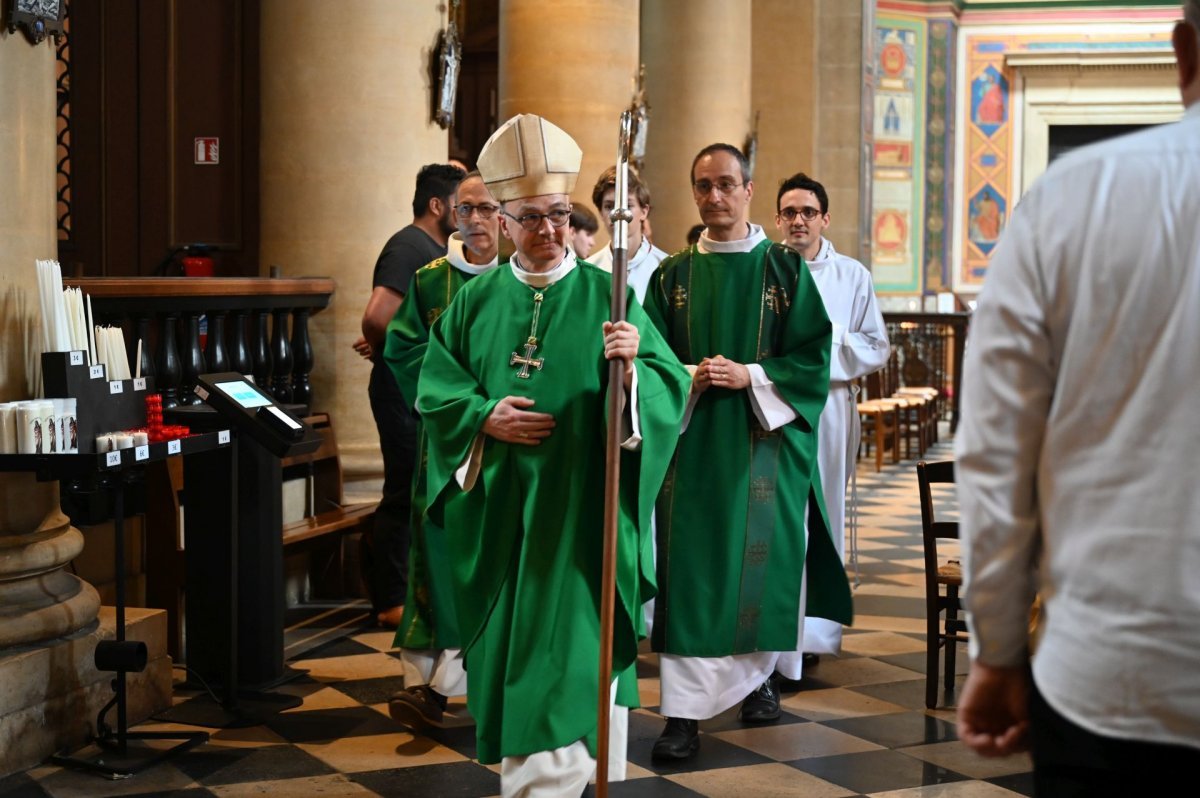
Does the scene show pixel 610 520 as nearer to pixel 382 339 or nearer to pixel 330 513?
pixel 382 339

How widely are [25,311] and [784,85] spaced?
11.4 m

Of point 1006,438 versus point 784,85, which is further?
point 784,85

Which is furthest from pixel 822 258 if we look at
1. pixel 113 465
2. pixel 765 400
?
pixel 113 465

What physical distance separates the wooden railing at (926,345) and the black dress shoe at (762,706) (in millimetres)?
10760

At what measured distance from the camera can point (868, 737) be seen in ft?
15.5

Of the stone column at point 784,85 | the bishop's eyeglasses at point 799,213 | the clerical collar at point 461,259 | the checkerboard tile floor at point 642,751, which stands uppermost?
the stone column at point 784,85

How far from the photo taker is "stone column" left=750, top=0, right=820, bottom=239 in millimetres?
14742

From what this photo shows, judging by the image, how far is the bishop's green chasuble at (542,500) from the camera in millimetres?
3609

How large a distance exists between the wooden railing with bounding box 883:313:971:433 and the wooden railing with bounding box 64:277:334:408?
967cm

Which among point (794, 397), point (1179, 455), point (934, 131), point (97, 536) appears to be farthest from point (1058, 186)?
point (934, 131)

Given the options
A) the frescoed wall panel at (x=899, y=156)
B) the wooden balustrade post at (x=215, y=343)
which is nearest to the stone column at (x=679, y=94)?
the wooden balustrade post at (x=215, y=343)

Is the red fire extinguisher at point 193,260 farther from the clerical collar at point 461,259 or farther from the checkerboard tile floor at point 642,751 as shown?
the clerical collar at point 461,259

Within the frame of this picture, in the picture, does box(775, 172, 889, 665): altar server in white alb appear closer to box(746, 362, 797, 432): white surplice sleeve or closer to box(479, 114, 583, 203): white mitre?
box(746, 362, 797, 432): white surplice sleeve

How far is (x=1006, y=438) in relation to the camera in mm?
1822
